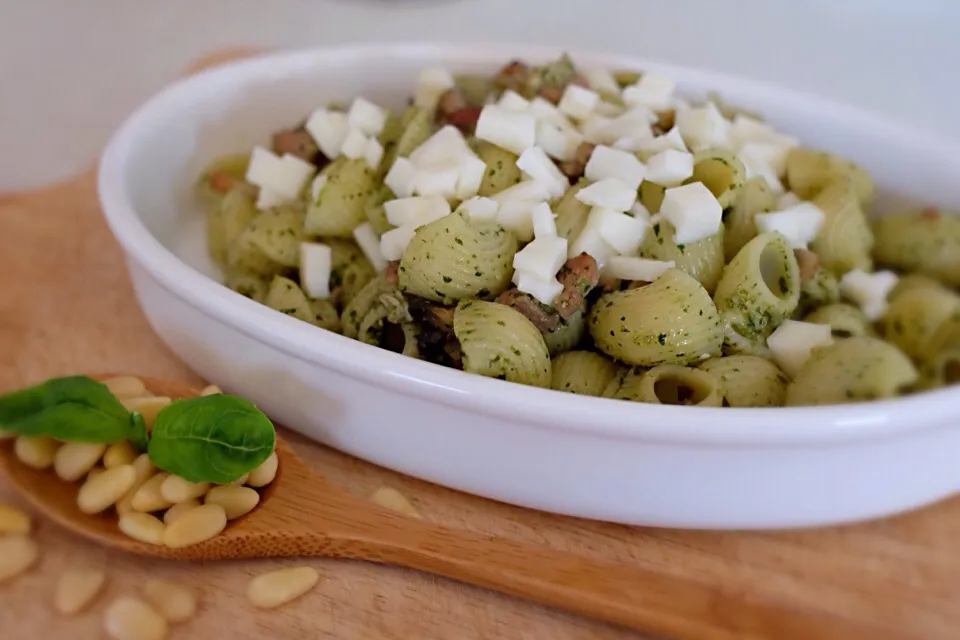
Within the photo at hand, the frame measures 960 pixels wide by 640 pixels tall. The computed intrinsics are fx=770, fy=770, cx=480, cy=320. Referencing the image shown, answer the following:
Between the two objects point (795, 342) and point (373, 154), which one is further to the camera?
point (373, 154)

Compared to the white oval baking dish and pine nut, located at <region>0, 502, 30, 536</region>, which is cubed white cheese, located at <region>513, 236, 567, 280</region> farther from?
pine nut, located at <region>0, 502, 30, 536</region>

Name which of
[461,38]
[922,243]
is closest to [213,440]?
[922,243]

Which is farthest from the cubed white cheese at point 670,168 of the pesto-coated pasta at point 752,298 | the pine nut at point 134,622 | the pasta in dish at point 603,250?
the pine nut at point 134,622

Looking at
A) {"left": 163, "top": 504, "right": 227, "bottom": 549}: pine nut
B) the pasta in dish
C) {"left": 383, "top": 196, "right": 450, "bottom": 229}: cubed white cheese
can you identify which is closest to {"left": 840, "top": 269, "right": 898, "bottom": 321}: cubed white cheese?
the pasta in dish

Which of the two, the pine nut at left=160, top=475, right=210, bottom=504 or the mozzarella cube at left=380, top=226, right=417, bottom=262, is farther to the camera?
the mozzarella cube at left=380, top=226, right=417, bottom=262

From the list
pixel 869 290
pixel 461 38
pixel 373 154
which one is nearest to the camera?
pixel 869 290

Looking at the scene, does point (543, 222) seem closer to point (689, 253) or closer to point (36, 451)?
point (689, 253)

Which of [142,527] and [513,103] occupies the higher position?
[513,103]
